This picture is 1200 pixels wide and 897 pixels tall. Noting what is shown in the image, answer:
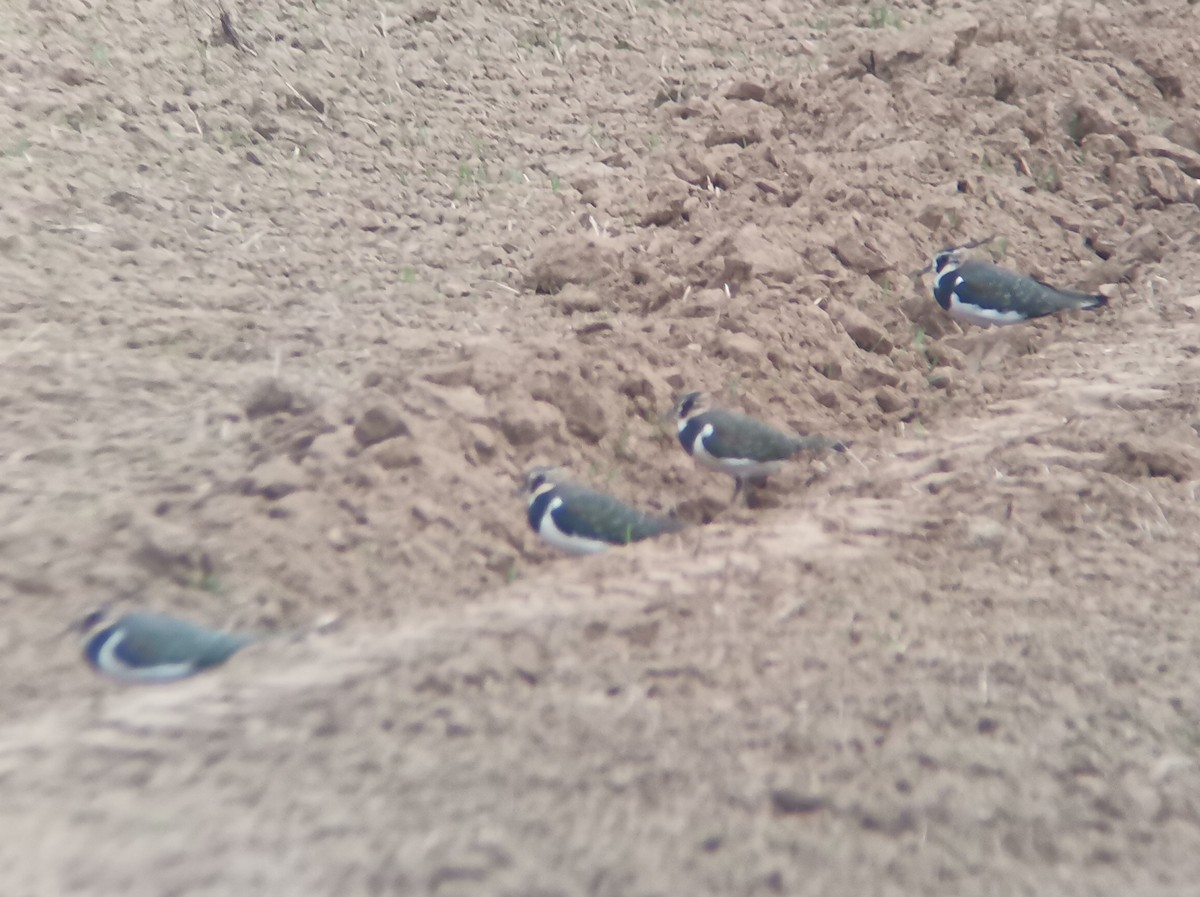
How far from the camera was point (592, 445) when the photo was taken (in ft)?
12.5

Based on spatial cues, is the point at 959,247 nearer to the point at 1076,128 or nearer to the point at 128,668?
the point at 1076,128

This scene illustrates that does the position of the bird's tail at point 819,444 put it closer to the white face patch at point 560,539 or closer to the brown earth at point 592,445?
the brown earth at point 592,445

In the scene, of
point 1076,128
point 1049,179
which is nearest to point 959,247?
point 1049,179

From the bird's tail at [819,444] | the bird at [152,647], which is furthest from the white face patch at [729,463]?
the bird at [152,647]

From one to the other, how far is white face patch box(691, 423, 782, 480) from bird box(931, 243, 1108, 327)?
1.40 m

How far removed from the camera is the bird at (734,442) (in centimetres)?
362

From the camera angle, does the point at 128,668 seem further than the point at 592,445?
No

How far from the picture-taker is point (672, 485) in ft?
12.5

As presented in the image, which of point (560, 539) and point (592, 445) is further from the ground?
point (592, 445)

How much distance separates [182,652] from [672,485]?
1777 millimetres

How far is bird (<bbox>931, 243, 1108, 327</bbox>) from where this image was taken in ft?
14.8

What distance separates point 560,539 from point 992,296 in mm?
2373

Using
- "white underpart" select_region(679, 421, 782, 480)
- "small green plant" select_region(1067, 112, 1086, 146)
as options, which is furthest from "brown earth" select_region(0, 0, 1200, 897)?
"white underpart" select_region(679, 421, 782, 480)

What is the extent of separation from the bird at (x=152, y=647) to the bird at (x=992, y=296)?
3.25 meters
